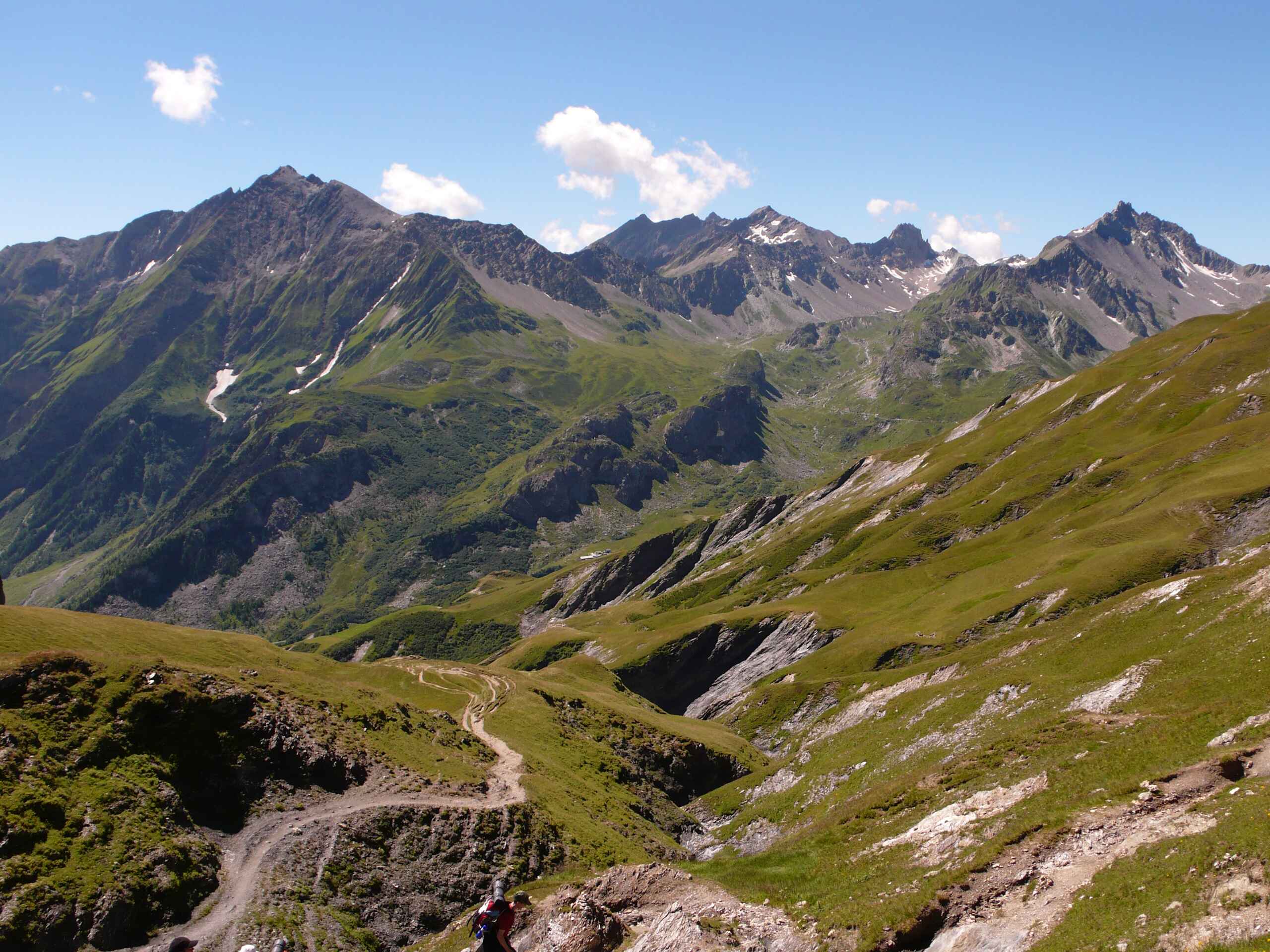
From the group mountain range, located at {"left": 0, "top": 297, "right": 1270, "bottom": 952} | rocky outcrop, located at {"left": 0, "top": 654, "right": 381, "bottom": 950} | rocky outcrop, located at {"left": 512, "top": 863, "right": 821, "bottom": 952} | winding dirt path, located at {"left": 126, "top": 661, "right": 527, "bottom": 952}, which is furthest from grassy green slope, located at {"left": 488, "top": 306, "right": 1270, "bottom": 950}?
rocky outcrop, located at {"left": 0, "top": 654, "right": 381, "bottom": 950}

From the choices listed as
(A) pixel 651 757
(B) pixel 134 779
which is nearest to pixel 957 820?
(B) pixel 134 779

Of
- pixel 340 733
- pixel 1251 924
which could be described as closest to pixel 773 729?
pixel 340 733

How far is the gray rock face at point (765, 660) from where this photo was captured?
407 feet

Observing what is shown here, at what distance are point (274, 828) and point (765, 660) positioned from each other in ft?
303

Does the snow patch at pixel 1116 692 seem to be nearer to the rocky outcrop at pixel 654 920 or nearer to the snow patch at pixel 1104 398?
the rocky outcrop at pixel 654 920

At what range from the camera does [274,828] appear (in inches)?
2004

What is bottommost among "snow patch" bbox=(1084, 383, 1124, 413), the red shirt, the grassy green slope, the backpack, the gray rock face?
the gray rock face

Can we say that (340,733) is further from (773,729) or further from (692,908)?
(773,729)

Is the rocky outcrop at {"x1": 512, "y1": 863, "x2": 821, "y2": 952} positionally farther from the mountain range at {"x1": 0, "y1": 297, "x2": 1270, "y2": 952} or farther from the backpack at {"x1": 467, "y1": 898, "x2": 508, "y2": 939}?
the backpack at {"x1": 467, "y1": 898, "x2": 508, "y2": 939}

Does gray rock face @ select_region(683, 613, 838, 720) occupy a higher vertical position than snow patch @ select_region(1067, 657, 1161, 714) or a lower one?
lower

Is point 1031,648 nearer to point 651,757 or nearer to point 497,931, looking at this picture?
point 651,757

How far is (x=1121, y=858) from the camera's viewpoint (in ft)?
86.2

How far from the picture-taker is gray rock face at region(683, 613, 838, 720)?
124 m

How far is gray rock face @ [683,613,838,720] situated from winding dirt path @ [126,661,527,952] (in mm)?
58624
